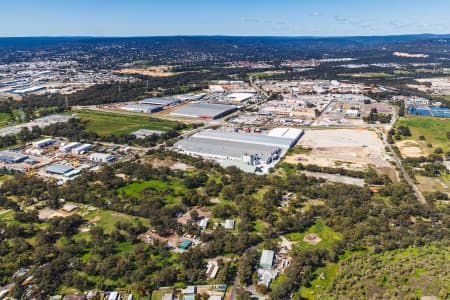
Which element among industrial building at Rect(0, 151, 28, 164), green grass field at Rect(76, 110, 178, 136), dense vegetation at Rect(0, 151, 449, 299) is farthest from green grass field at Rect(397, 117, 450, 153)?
industrial building at Rect(0, 151, 28, 164)

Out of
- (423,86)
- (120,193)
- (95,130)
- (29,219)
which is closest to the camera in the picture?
(29,219)

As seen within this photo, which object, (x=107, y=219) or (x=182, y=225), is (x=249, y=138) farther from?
(x=107, y=219)

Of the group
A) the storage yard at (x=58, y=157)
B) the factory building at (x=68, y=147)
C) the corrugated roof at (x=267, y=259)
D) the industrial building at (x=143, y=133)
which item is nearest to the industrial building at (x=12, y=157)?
the storage yard at (x=58, y=157)

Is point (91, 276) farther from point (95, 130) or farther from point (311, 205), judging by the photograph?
point (95, 130)

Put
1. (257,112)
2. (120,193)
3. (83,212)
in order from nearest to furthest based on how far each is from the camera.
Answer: (83,212) → (120,193) → (257,112)

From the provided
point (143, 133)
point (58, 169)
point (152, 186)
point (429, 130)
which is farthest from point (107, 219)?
point (429, 130)

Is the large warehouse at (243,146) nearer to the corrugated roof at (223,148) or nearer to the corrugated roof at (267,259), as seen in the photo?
the corrugated roof at (223,148)

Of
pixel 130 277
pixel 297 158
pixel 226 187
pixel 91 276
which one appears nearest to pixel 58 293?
pixel 91 276
